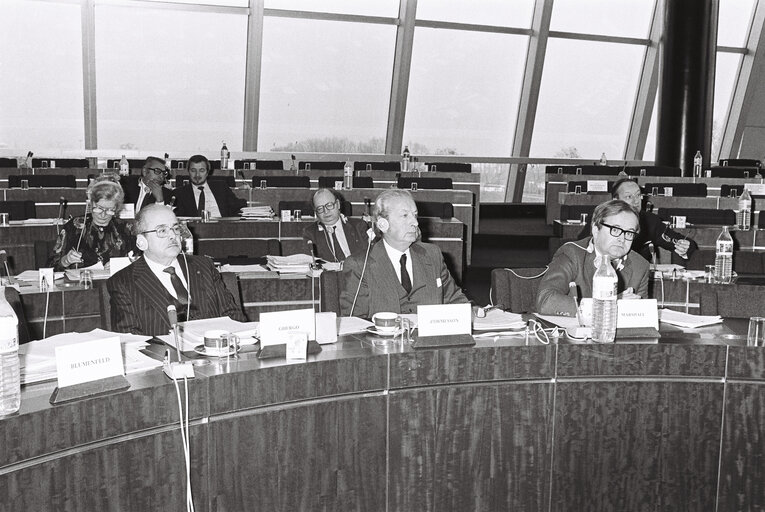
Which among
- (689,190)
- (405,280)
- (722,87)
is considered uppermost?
(722,87)

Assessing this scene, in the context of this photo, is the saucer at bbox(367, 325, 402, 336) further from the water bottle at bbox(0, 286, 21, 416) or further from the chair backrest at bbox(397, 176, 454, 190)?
the chair backrest at bbox(397, 176, 454, 190)

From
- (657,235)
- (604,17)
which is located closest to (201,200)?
(657,235)

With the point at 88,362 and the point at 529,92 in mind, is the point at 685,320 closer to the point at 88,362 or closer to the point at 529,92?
the point at 88,362

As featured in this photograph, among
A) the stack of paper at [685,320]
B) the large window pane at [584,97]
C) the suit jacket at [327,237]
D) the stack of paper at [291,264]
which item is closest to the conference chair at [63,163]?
the suit jacket at [327,237]

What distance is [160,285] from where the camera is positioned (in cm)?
317

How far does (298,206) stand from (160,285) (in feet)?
12.0

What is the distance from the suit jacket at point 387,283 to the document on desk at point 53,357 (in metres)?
1.15

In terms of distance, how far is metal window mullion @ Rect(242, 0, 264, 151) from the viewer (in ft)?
35.8

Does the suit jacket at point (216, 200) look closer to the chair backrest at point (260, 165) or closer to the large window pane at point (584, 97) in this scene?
the chair backrest at point (260, 165)

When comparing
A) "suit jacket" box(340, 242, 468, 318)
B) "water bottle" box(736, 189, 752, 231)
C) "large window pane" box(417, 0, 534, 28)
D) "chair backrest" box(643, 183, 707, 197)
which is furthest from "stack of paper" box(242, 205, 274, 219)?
"large window pane" box(417, 0, 534, 28)

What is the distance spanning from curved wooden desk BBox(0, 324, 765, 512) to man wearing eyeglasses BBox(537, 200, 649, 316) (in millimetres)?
621

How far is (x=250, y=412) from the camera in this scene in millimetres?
2166

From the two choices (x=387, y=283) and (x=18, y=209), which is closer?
(x=387, y=283)

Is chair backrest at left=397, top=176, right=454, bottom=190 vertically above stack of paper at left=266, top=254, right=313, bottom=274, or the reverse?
chair backrest at left=397, top=176, right=454, bottom=190
